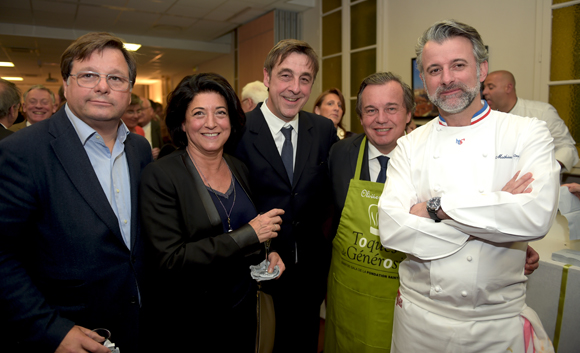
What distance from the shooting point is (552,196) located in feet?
3.86

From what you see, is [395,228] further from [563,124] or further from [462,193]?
[563,124]

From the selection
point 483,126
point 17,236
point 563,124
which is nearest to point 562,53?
point 563,124

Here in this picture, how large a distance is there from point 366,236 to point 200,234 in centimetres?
82

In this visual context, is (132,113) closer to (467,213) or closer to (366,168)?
(366,168)

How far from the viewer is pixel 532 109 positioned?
374cm

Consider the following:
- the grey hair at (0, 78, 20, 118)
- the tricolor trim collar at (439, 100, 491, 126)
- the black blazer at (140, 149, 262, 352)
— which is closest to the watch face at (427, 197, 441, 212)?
the tricolor trim collar at (439, 100, 491, 126)

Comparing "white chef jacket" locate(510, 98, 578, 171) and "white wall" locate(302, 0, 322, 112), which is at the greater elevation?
"white wall" locate(302, 0, 322, 112)

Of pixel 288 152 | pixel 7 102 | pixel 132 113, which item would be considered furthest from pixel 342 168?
pixel 132 113

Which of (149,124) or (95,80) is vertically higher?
(149,124)

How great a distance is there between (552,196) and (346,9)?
594 centimetres

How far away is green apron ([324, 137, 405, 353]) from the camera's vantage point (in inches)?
69.6

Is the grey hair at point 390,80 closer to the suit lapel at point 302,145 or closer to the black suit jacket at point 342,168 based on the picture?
the black suit jacket at point 342,168

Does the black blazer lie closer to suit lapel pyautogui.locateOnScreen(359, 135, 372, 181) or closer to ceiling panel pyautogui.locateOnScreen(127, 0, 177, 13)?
suit lapel pyautogui.locateOnScreen(359, 135, 372, 181)

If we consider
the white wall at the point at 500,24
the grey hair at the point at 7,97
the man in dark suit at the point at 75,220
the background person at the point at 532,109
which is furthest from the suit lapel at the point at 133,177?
the white wall at the point at 500,24
